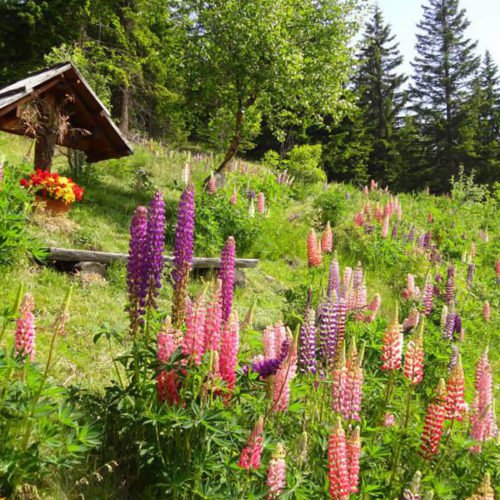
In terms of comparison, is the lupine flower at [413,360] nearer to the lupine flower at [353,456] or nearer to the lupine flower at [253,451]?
the lupine flower at [353,456]

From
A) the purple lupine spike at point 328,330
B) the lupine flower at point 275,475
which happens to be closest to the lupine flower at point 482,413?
the purple lupine spike at point 328,330

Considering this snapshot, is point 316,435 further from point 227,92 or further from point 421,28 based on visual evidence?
point 421,28

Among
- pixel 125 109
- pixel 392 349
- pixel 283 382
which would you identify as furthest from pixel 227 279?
pixel 125 109

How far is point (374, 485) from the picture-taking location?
2568 mm

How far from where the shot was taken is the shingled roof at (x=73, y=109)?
7.94 metres

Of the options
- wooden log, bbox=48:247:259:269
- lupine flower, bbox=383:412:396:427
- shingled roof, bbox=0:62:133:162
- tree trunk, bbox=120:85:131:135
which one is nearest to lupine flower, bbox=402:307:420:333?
lupine flower, bbox=383:412:396:427

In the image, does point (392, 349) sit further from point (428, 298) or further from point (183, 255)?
point (428, 298)

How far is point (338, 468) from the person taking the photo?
2.20 meters

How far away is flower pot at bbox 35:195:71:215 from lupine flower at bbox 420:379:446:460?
6877 mm

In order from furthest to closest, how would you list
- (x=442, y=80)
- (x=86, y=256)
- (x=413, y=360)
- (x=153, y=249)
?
1. (x=442, y=80)
2. (x=86, y=256)
3. (x=413, y=360)
4. (x=153, y=249)

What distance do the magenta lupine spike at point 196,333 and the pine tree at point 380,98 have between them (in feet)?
122

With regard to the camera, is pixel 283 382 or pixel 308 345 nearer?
pixel 283 382

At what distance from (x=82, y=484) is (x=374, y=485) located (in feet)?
5.26

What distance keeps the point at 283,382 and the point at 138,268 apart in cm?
104
